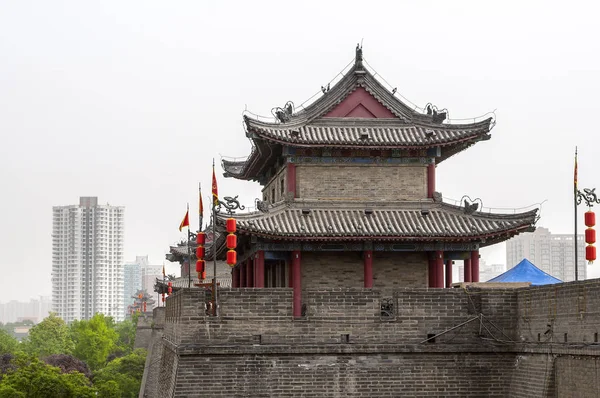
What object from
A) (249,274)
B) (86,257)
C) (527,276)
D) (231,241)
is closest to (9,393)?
(249,274)

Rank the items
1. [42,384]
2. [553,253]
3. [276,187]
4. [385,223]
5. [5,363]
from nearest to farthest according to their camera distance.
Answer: [385,223], [276,187], [42,384], [5,363], [553,253]

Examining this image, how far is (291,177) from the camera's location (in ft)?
85.0

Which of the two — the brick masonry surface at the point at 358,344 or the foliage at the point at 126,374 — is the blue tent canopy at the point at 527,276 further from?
the foliage at the point at 126,374

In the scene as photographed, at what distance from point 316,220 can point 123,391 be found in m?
31.1

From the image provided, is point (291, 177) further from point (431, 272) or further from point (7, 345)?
point (7, 345)

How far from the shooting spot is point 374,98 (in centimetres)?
2731

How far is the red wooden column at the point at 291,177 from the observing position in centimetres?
2586

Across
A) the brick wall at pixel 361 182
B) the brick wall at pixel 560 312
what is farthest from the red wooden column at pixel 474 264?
the brick wall at pixel 560 312

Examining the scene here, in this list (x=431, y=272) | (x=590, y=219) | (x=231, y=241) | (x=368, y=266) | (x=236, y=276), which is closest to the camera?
(x=590, y=219)

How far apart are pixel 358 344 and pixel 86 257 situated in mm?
160086

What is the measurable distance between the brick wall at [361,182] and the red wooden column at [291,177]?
0.14 metres

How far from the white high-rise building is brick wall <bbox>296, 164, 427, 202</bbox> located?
147691mm

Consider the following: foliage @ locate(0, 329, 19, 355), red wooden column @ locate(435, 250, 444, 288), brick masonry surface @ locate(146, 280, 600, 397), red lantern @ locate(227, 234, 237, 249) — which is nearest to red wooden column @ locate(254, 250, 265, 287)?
red lantern @ locate(227, 234, 237, 249)

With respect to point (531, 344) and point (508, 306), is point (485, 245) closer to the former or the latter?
point (508, 306)
